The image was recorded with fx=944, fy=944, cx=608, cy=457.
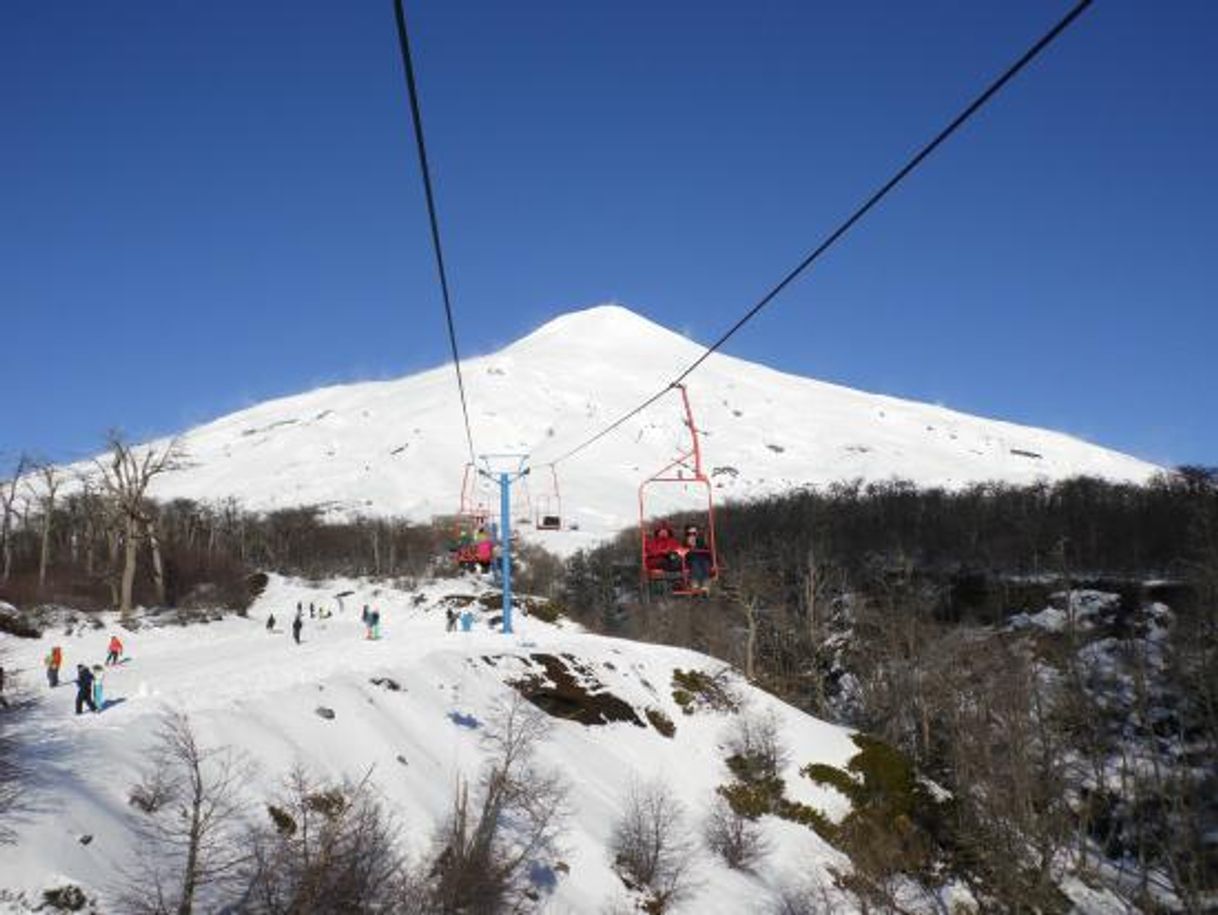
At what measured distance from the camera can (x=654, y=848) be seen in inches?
1435


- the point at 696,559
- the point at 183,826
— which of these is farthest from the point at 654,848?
the point at 183,826

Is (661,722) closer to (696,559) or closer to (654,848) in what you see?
(654,848)

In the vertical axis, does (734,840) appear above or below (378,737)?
below

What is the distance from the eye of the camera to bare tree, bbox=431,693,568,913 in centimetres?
2667

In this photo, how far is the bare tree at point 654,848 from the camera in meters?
35.4

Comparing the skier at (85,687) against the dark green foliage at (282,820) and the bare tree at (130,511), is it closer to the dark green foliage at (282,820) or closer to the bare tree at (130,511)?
the dark green foliage at (282,820)

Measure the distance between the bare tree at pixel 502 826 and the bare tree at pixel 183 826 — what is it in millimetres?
5776

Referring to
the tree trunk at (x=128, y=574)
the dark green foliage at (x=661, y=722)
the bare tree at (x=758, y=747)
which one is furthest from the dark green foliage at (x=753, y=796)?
the tree trunk at (x=128, y=574)

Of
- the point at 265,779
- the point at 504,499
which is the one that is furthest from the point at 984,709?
the point at 265,779

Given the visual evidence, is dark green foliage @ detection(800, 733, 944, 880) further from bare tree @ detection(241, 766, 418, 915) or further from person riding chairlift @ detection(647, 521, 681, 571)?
person riding chairlift @ detection(647, 521, 681, 571)

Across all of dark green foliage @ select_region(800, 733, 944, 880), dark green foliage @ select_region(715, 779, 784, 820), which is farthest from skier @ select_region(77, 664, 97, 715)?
dark green foliage @ select_region(800, 733, 944, 880)

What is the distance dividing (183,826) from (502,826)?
43.2 feet

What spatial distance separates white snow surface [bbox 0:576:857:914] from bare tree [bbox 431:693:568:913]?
0.82 m

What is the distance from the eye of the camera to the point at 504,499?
43.4 metres
